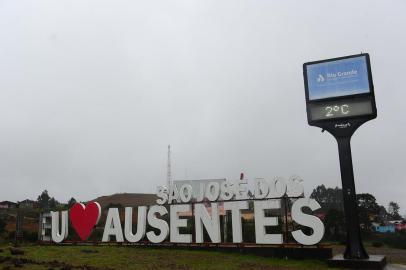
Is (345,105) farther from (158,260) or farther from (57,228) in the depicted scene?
(57,228)

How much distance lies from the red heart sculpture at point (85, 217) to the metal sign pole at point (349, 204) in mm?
17214

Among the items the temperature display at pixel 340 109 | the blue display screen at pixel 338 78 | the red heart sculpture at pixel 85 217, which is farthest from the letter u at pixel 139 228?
the blue display screen at pixel 338 78

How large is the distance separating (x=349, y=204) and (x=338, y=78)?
637 cm

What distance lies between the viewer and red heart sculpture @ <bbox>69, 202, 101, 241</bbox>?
30.7m

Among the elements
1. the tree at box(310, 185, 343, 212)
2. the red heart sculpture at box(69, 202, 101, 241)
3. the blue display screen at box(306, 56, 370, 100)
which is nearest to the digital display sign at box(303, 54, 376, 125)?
the blue display screen at box(306, 56, 370, 100)

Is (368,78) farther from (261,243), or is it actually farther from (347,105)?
(261,243)

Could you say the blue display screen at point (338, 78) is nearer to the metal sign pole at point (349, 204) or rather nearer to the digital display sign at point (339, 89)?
the digital display sign at point (339, 89)

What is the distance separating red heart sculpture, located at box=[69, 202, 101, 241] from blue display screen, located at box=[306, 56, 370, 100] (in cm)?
1707

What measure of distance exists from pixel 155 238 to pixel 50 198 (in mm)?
92543

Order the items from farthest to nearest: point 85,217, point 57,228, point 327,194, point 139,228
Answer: point 327,194 → point 57,228 → point 85,217 → point 139,228

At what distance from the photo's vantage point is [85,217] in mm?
31062

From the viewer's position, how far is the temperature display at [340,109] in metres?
21.4

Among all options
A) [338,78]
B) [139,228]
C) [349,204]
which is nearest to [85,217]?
[139,228]

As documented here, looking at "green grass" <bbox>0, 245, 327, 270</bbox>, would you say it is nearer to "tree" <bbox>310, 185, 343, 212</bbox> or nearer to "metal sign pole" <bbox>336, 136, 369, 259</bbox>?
"metal sign pole" <bbox>336, 136, 369, 259</bbox>
